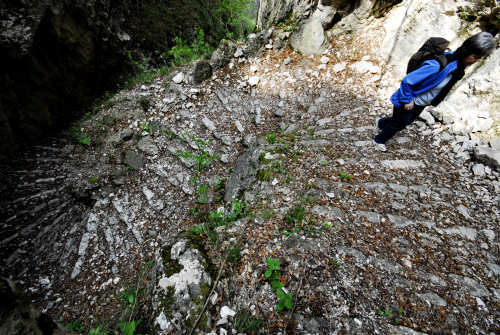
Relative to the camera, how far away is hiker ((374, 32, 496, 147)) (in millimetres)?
2463

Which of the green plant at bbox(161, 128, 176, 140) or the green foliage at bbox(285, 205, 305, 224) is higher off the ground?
the green plant at bbox(161, 128, 176, 140)

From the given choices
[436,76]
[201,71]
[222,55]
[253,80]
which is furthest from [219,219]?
[222,55]

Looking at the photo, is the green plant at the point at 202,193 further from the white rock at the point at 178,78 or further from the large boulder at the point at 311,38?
the large boulder at the point at 311,38

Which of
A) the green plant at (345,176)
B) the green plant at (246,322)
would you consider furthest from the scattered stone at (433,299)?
the green plant at (246,322)

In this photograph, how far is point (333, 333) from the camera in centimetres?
192

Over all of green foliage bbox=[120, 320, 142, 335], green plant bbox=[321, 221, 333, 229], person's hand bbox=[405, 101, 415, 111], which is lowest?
green plant bbox=[321, 221, 333, 229]

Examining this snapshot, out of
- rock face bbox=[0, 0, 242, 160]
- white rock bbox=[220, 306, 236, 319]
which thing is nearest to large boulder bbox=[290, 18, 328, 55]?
rock face bbox=[0, 0, 242, 160]

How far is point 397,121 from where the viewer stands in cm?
331

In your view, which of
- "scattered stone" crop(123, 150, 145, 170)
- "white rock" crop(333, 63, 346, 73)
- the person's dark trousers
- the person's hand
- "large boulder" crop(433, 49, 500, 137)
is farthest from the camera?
"white rock" crop(333, 63, 346, 73)

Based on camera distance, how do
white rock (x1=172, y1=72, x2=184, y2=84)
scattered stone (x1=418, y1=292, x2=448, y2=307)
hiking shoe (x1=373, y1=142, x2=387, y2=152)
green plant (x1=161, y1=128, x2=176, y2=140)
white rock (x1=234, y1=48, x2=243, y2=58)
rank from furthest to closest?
1. white rock (x1=234, y1=48, x2=243, y2=58)
2. white rock (x1=172, y1=72, x2=184, y2=84)
3. green plant (x1=161, y1=128, x2=176, y2=140)
4. hiking shoe (x1=373, y1=142, x2=387, y2=152)
5. scattered stone (x1=418, y1=292, x2=448, y2=307)

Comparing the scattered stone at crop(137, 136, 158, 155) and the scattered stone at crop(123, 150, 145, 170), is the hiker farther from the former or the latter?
the scattered stone at crop(123, 150, 145, 170)

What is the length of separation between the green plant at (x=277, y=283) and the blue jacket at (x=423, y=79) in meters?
3.06

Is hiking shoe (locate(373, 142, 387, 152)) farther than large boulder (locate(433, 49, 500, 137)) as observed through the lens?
Yes

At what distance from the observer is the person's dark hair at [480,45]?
2398 millimetres
